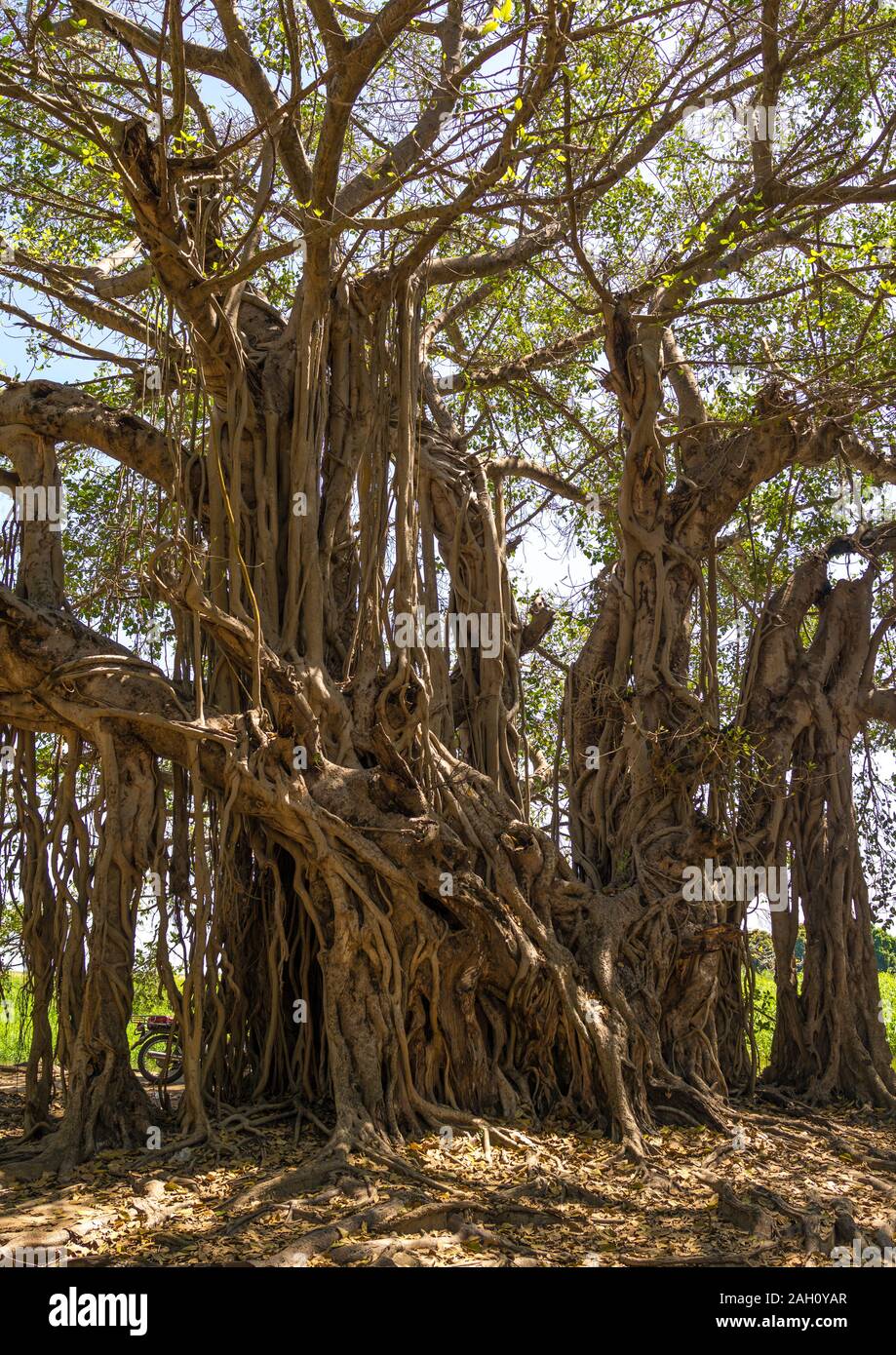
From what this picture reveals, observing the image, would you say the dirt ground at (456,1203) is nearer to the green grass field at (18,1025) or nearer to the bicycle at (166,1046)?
the bicycle at (166,1046)

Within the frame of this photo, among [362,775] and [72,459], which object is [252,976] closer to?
[362,775]

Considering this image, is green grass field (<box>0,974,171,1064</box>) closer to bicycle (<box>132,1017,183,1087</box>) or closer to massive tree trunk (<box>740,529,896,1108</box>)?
bicycle (<box>132,1017,183,1087</box>)

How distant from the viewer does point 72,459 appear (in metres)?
7.22

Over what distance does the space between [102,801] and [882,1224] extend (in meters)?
2.87

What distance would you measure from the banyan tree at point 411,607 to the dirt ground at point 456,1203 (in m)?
0.22

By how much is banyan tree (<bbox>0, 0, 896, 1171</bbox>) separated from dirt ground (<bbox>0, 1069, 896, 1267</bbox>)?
0.73ft

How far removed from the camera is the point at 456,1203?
3545 millimetres

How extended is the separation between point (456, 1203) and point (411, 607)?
2228mm

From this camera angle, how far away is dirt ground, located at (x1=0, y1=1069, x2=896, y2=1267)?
3229 millimetres

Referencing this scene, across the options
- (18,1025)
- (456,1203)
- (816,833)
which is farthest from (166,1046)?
(18,1025)

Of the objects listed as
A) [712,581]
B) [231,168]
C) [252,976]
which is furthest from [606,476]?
[252,976]

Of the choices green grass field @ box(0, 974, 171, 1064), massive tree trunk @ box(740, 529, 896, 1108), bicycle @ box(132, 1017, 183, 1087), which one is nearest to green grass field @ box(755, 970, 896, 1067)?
massive tree trunk @ box(740, 529, 896, 1108)

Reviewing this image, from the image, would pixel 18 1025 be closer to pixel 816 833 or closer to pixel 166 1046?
pixel 166 1046

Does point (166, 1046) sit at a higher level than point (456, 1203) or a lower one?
higher
